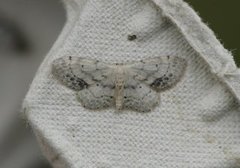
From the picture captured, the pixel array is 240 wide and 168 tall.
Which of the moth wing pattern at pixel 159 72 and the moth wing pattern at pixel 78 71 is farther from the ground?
the moth wing pattern at pixel 78 71

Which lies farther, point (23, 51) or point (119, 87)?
point (23, 51)

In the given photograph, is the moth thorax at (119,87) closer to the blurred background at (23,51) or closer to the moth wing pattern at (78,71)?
the moth wing pattern at (78,71)

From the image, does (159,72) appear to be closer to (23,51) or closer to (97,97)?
(97,97)

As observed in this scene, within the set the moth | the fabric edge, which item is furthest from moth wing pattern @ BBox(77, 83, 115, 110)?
the fabric edge

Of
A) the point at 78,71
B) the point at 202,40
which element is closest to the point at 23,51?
the point at 78,71

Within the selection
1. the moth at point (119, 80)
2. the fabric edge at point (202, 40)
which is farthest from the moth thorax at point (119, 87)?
the fabric edge at point (202, 40)

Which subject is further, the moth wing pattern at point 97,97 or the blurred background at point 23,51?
the blurred background at point 23,51

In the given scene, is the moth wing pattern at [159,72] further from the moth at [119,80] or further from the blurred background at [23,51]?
the blurred background at [23,51]
